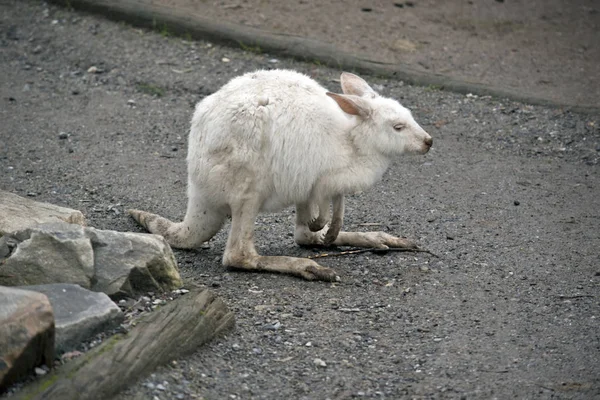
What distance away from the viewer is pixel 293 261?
5.28 m

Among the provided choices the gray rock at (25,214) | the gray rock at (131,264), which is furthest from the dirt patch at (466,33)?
the gray rock at (131,264)

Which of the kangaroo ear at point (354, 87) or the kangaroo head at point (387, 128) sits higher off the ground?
the kangaroo ear at point (354, 87)

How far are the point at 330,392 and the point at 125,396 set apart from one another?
914mm

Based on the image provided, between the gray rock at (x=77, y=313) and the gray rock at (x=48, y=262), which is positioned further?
the gray rock at (x=48, y=262)

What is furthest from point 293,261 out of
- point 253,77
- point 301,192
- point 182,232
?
point 253,77

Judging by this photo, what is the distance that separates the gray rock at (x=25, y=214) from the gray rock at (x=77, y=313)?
0.83 metres

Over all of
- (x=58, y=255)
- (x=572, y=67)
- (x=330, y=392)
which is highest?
(x=572, y=67)

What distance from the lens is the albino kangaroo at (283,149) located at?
5152mm

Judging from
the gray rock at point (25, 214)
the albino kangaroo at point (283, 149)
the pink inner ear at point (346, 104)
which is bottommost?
the gray rock at point (25, 214)

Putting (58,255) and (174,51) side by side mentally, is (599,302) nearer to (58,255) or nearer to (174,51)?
(58,255)

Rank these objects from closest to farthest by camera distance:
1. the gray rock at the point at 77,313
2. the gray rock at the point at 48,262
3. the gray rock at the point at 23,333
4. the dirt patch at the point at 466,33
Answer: the gray rock at the point at 23,333 < the gray rock at the point at 77,313 < the gray rock at the point at 48,262 < the dirt patch at the point at 466,33

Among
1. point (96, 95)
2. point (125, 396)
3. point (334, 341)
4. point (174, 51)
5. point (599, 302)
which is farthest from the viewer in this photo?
point (174, 51)

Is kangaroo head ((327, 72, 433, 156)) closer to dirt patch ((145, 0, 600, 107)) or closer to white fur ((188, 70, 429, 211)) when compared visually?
white fur ((188, 70, 429, 211))

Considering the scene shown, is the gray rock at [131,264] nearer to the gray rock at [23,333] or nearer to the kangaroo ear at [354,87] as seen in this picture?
the gray rock at [23,333]
